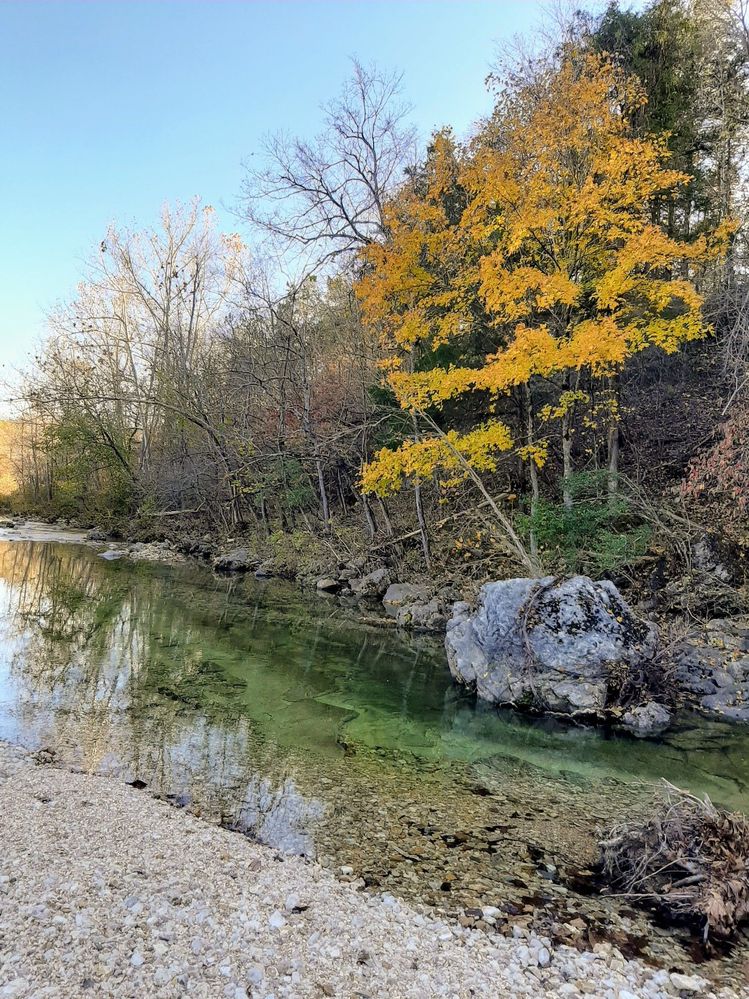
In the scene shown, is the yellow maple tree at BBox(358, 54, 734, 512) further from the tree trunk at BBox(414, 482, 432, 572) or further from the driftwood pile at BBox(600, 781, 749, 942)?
the driftwood pile at BBox(600, 781, 749, 942)

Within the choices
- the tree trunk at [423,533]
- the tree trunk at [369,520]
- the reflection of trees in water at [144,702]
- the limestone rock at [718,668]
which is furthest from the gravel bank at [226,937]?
the tree trunk at [369,520]

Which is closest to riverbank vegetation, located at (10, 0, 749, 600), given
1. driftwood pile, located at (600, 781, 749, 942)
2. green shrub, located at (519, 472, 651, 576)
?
green shrub, located at (519, 472, 651, 576)

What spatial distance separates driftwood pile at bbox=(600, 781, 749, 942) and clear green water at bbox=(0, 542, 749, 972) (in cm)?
42

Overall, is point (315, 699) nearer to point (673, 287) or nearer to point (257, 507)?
point (673, 287)

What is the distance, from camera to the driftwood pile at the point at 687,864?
388 cm

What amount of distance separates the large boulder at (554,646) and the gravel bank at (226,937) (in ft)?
16.2

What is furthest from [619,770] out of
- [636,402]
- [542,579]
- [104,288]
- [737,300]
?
[104,288]

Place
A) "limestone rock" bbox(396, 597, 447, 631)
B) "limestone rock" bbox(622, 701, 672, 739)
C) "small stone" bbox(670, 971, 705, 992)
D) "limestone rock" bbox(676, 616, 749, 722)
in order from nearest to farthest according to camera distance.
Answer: "small stone" bbox(670, 971, 705, 992) → "limestone rock" bbox(622, 701, 672, 739) → "limestone rock" bbox(676, 616, 749, 722) → "limestone rock" bbox(396, 597, 447, 631)

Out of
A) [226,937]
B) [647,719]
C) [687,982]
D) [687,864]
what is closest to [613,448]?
[647,719]

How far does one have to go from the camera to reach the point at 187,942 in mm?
3305

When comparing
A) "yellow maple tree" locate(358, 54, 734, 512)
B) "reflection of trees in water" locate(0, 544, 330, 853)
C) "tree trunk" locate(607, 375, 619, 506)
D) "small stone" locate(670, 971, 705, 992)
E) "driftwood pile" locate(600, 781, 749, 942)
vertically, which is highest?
"yellow maple tree" locate(358, 54, 734, 512)

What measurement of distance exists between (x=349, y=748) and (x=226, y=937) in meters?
3.57

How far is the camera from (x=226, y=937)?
338 centimetres

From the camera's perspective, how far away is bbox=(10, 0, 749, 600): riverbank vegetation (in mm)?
10750
